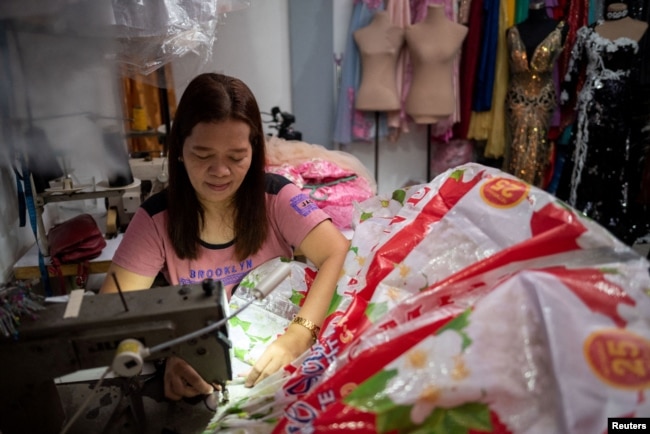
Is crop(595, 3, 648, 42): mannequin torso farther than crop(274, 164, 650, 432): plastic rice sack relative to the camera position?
Yes

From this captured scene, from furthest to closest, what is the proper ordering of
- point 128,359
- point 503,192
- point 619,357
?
1. point 503,192
2. point 128,359
3. point 619,357

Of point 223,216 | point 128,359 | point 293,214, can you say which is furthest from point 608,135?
point 128,359

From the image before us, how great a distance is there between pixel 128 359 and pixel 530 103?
2.81m

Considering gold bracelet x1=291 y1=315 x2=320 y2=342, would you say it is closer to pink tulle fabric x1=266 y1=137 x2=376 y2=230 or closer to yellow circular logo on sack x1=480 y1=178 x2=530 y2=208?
yellow circular logo on sack x1=480 y1=178 x2=530 y2=208

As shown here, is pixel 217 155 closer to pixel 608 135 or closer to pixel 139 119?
pixel 139 119

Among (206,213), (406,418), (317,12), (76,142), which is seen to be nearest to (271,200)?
(206,213)

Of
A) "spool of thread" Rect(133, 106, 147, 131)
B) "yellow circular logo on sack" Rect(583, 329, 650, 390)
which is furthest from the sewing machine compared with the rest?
"spool of thread" Rect(133, 106, 147, 131)

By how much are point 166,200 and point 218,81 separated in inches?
13.3

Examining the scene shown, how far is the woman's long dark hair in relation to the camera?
3.39ft

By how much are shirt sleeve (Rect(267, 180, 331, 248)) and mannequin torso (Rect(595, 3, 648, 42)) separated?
2285 mm

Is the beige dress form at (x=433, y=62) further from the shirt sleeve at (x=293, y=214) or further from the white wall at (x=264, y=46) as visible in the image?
the shirt sleeve at (x=293, y=214)

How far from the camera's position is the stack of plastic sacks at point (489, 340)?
0.52 metres

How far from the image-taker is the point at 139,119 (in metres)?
2.45

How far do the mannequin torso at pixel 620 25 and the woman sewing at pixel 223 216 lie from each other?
7.53 feet
